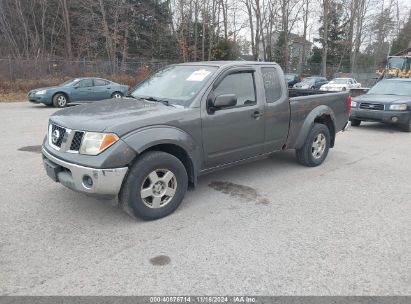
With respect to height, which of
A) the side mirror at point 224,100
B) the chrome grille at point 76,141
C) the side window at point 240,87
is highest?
the side window at point 240,87

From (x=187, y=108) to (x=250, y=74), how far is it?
4.36 feet

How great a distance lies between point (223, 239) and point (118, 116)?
5.75ft

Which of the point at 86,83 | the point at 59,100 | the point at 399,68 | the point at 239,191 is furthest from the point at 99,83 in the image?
the point at 399,68

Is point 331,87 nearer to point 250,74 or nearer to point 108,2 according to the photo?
point 108,2

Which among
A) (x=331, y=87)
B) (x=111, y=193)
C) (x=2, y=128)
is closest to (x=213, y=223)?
(x=111, y=193)

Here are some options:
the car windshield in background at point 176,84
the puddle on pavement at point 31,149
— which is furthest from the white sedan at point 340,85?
the car windshield in background at point 176,84

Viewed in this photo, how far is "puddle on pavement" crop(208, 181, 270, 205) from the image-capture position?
16.1 ft

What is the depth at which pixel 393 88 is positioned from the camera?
11578 millimetres

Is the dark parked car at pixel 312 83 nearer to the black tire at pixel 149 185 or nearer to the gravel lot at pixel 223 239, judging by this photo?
the gravel lot at pixel 223 239

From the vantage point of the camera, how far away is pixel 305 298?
2.85 meters

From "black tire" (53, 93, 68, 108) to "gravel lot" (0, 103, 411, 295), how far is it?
1107 cm

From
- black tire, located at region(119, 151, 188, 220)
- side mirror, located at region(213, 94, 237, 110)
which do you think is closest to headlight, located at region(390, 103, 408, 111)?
side mirror, located at region(213, 94, 237, 110)

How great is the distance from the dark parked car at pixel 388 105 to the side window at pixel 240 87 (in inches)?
267

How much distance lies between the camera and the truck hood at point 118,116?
12.6ft
